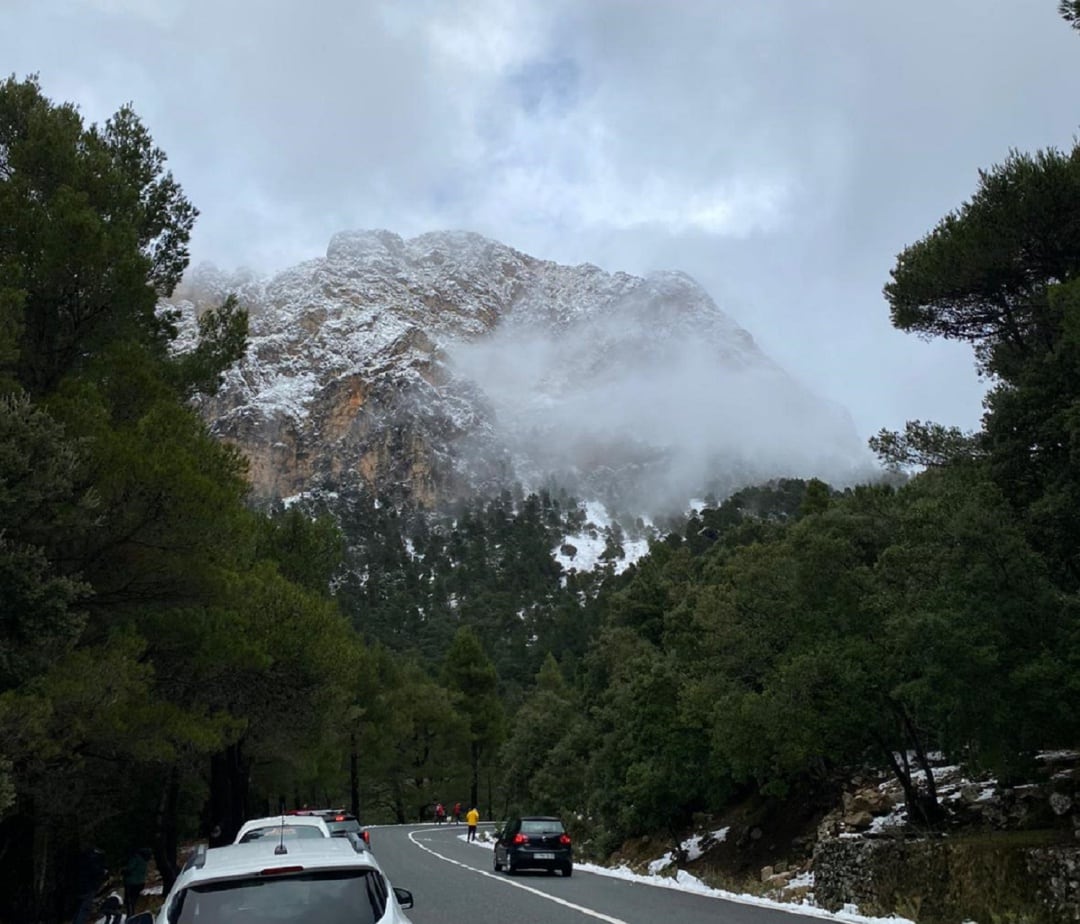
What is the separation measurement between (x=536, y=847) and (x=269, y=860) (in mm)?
20625

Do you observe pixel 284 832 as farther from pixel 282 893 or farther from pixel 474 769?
pixel 474 769

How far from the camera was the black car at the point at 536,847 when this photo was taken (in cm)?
2505

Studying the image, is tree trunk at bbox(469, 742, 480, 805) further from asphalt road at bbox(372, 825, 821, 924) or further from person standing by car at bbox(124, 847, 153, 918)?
person standing by car at bbox(124, 847, 153, 918)

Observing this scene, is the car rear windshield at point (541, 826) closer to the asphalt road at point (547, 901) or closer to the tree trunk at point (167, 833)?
the asphalt road at point (547, 901)

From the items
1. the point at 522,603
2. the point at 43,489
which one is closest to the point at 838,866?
the point at 43,489

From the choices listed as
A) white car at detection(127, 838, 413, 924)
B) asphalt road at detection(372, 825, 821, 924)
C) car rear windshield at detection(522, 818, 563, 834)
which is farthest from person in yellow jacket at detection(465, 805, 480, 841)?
white car at detection(127, 838, 413, 924)

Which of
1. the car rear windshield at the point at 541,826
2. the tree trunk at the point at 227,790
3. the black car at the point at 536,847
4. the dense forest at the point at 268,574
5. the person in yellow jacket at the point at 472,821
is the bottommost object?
the person in yellow jacket at the point at 472,821

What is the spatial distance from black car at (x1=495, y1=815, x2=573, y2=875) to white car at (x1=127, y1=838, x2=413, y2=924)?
20.2 m

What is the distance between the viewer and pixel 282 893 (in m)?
5.68

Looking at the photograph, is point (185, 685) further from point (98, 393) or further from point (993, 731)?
point (993, 731)

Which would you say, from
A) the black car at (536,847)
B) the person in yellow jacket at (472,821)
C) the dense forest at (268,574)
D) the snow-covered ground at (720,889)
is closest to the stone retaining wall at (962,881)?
the snow-covered ground at (720,889)

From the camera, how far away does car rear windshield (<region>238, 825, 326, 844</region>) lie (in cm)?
1254

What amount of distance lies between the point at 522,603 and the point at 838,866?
4767 inches

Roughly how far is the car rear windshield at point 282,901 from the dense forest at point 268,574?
29.8 feet
